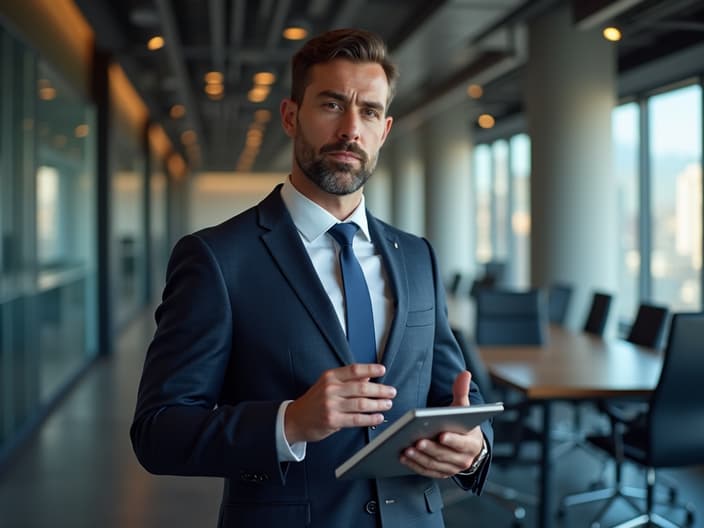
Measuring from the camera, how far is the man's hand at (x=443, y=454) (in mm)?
1400

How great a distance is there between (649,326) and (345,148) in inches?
177

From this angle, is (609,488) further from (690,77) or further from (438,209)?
(438,209)

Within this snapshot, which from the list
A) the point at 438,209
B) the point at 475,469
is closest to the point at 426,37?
the point at 438,209

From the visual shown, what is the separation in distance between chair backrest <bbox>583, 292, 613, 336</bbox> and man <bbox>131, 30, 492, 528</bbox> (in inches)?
197

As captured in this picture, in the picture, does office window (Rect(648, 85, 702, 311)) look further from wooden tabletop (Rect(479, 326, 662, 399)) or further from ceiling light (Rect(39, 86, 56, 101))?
ceiling light (Rect(39, 86, 56, 101))

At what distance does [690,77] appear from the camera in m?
9.88

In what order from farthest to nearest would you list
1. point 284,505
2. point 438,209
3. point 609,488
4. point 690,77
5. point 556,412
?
point 438,209
point 690,77
point 556,412
point 609,488
point 284,505

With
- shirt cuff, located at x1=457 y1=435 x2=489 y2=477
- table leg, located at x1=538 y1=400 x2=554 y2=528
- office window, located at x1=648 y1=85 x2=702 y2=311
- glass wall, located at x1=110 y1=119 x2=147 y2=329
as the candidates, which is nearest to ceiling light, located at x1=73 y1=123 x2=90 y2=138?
glass wall, located at x1=110 y1=119 x2=147 y2=329

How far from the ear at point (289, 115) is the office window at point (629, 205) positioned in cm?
1016

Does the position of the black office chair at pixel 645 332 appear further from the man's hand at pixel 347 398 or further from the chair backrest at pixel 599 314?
the man's hand at pixel 347 398

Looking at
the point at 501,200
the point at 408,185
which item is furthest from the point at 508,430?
the point at 408,185

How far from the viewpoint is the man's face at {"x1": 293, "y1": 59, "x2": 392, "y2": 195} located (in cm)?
158

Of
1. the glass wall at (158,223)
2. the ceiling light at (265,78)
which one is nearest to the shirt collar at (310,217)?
the ceiling light at (265,78)

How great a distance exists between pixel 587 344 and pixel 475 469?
4.29 m
